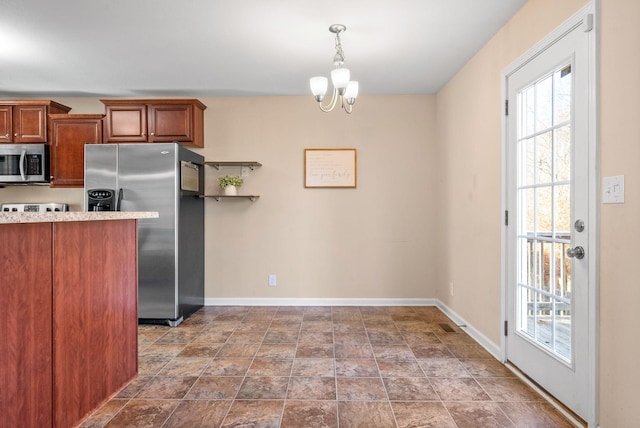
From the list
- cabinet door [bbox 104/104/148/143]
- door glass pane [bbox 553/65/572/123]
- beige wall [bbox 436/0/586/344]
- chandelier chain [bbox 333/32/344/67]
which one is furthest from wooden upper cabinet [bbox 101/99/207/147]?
door glass pane [bbox 553/65/572/123]

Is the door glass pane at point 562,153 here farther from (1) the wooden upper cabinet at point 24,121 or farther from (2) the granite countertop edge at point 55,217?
(1) the wooden upper cabinet at point 24,121

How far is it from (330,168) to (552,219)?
8.40ft

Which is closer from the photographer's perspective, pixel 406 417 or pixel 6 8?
pixel 406 417

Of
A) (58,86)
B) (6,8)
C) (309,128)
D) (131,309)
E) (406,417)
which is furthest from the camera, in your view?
(309,128)

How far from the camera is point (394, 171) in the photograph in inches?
170

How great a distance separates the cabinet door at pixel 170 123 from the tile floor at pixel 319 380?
195 cm

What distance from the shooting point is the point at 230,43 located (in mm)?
2955

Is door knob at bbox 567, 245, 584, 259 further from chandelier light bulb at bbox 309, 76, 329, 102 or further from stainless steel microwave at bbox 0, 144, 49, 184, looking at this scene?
stainless steel microwave at bbox 0, 144, 49, 184

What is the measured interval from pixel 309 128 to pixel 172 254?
2.02 meters

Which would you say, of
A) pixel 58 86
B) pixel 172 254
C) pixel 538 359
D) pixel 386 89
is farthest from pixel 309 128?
pixel 538 359

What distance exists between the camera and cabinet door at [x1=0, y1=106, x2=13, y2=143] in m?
4.00

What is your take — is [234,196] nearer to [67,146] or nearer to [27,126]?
[67,146]

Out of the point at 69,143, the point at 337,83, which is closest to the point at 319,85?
the point at 337,83

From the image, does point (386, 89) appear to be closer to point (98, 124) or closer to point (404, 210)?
point (404, 210)
